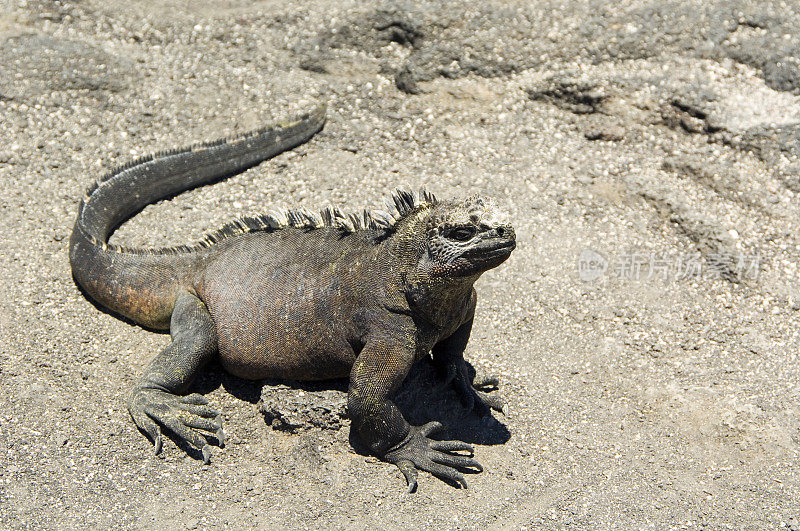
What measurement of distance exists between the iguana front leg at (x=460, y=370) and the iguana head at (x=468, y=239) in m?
0.71

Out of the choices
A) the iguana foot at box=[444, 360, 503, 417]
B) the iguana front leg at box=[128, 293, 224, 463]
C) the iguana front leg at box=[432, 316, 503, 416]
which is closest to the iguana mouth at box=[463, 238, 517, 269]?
the iguana front leg at box=[432, 316, 503, 416]

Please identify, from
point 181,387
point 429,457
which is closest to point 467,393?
point 429,457

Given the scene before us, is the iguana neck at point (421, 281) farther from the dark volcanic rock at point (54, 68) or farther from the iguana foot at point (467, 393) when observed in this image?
the dark volcanic rock at point (54, 68)

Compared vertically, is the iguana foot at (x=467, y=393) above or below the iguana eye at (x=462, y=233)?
below

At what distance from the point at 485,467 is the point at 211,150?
2781 mm

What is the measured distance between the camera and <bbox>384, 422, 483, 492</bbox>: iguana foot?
402 centimetres

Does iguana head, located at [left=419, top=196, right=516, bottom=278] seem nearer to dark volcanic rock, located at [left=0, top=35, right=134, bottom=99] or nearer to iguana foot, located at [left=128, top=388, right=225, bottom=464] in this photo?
iguana foot, located at [left=128, top=388, right=225, bottom=464]

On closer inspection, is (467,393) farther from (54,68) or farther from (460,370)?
(54,68)

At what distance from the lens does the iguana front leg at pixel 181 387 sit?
4.15m

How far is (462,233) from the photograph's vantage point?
3.75 meters

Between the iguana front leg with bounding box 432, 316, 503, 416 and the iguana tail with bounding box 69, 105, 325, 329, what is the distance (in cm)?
141

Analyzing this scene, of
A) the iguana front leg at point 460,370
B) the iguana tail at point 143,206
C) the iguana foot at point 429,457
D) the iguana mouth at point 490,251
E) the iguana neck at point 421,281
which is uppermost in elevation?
the iguana mouth at point 490,251

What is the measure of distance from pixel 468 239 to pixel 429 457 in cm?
107

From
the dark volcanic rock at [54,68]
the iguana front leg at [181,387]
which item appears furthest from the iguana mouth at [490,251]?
the dark volcanic rock at [54,68]
